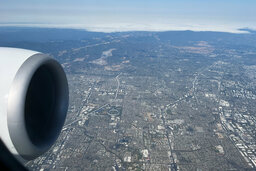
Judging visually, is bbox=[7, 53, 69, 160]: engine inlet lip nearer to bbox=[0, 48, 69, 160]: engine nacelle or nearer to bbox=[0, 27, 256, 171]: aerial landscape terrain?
bbox=[0, 48, 69, 160]: engine nacelle

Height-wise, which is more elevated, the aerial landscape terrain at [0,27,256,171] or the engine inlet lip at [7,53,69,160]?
the engine inlet lip at [7,53,69,160]

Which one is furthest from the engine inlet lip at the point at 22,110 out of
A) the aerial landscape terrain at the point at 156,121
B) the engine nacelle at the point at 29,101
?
the aerial landscape terrain at the point at 156,121

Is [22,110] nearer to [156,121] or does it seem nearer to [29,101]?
[29,101]

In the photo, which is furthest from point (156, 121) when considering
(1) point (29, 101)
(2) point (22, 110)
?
(2) point (22, 110)

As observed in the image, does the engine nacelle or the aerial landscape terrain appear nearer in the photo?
the engine nacelle

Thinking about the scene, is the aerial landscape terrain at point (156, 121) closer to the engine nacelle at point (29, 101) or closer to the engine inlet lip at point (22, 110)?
the engine nacelle at point (29, 101)

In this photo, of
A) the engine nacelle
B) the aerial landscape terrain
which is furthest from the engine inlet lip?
the aerial landscape terrain

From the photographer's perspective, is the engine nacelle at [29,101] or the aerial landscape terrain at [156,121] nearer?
the engine nacelle at [29,101]

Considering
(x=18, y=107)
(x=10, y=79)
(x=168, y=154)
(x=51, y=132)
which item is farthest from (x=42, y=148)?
(x=168, y=154)
